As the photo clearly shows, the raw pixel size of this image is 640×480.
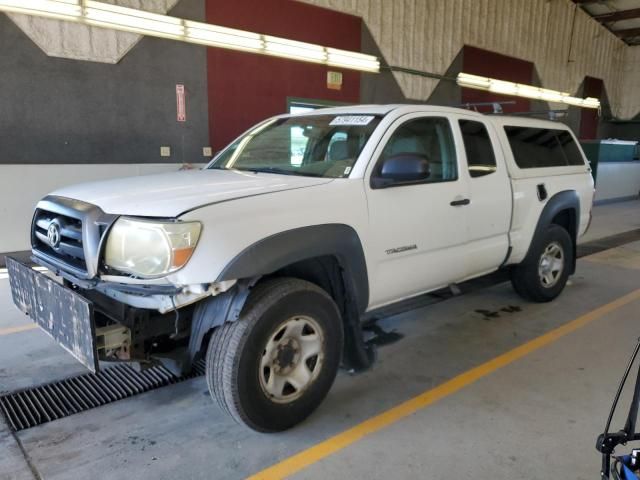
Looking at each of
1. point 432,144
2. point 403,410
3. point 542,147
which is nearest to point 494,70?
point 542,147

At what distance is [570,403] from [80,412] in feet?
9.86

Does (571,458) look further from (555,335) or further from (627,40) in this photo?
(627,40)

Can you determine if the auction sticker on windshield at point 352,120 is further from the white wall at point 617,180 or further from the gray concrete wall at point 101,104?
the white wall at point 617,180

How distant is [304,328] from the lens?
279 cm

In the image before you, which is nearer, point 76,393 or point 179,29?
point 76,393

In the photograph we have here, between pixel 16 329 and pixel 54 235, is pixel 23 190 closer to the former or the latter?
pixel 16 329

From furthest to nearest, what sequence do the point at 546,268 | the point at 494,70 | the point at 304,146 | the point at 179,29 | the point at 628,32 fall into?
1. the point at 628,32
2. the point at 494,70
3. the point at 179,29
4. the point at 546,268
5. the point at 304,146

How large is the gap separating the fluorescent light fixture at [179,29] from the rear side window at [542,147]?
229 inches

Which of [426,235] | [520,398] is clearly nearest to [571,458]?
[520,398]

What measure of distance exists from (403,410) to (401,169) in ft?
4.76

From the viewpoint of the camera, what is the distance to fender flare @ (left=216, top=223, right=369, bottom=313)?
2410mm

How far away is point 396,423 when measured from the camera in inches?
114

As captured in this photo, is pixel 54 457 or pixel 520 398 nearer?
pixel 54 457

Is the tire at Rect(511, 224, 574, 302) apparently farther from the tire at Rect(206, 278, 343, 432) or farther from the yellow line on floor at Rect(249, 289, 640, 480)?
the tire at Rect(206, 278, 343, 432)
